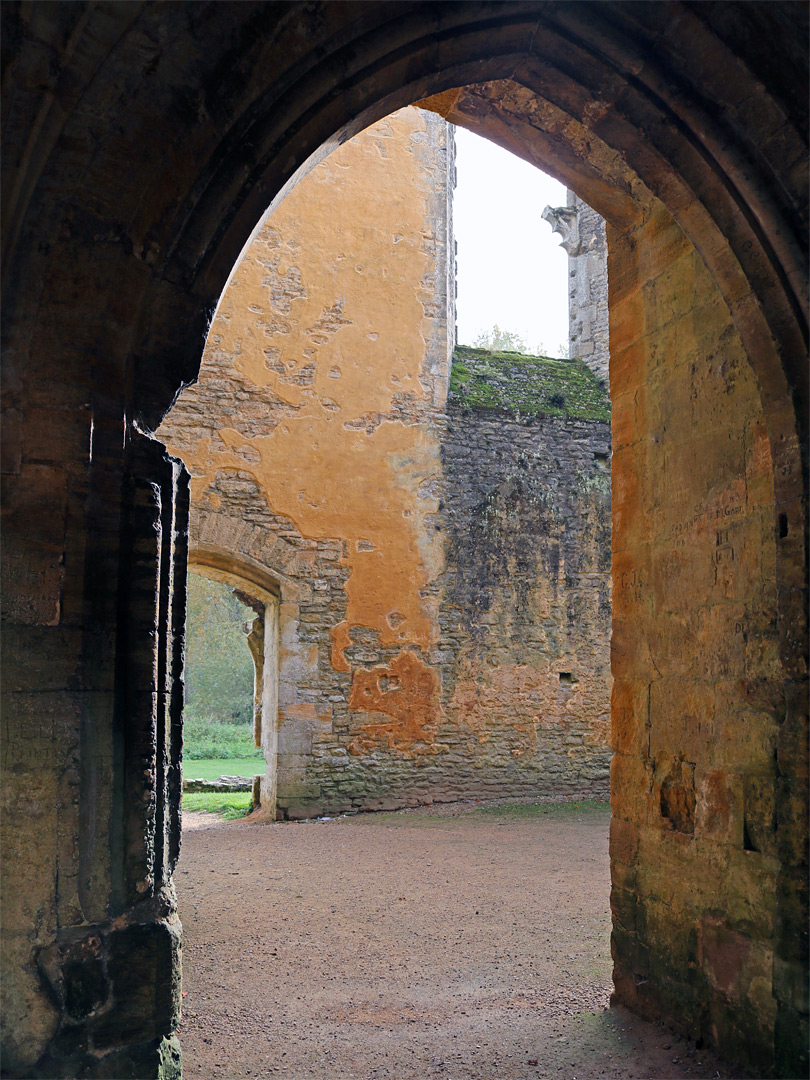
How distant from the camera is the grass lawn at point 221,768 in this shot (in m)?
13.7

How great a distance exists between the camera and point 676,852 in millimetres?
3186

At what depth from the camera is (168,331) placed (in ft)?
6.71

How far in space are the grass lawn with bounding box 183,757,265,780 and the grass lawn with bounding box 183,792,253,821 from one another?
3.89 ft

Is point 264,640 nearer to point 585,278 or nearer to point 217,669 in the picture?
point 585,278

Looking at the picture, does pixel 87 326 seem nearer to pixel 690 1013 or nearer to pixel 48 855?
pixel 48 855

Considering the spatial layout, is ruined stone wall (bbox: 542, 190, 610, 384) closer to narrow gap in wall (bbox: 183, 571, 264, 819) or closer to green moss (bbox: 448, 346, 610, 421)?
green moss (bbox: 448, 346, 610, 421)

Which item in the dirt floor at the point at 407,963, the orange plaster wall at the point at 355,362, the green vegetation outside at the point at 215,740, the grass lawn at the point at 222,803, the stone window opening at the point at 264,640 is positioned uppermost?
the orange plaster wall at the point at 355,362

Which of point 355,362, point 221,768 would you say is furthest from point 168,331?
point 221,768

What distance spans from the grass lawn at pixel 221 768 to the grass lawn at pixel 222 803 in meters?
1.18

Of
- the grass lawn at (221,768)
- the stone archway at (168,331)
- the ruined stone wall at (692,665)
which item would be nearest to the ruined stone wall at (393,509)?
the grass lawn at (221,768)

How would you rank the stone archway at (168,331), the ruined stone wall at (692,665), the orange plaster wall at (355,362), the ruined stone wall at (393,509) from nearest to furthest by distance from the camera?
the stone archway at (168,331) < the ruined stone wall at (692,665) < the ruined stone wall at (393,509) < the orange plaster wall at (355,362)

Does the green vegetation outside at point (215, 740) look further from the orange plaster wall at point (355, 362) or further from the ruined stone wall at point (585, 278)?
the ruined stone wall at point (585, 278)

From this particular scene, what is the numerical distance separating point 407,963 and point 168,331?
3.52m

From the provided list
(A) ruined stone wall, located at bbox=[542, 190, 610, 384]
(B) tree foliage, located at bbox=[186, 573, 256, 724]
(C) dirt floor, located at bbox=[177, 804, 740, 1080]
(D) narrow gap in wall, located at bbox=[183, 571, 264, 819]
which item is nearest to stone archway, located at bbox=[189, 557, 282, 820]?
(C) dirt floor, located at bbox=[177, 804, 740, 1080]
